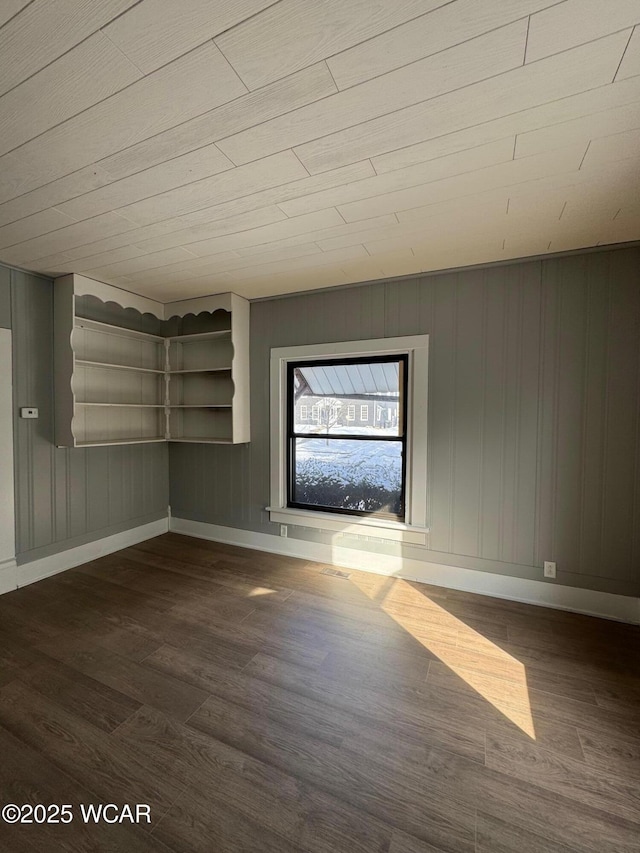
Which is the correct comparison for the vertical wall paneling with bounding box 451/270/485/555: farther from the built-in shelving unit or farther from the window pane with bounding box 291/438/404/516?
the built-in shelving unit

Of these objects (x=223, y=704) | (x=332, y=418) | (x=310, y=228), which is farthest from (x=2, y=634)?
(x=310, y=228)

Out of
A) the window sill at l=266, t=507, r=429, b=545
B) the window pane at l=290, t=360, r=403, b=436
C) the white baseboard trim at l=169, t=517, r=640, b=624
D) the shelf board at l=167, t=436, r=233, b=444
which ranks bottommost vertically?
the white baseboard trim at l=169, t=517, r=640, b=624

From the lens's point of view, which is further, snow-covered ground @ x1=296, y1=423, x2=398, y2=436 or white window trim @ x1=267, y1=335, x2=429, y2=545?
snow-covered ground @ x1=296, y1=423, x2=398, y2=436

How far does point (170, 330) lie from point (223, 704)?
360cm

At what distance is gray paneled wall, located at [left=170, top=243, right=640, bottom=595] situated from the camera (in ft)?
8.05

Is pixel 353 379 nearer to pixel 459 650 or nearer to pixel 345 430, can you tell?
pixel 345 430

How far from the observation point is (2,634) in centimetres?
230

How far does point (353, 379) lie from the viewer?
11.0ft

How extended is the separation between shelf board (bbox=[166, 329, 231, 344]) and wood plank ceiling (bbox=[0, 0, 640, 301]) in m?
1.18

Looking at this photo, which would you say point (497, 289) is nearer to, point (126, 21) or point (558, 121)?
point (558, 121)

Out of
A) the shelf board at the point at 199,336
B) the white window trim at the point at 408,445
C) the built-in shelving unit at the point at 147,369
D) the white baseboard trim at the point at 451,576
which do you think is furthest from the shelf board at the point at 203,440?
the shelf board at the point at 199,336

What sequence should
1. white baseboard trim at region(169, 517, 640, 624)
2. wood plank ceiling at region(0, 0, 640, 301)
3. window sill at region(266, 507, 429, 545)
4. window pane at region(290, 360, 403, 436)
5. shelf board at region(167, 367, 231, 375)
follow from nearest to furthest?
1. wood plank ceiling at region(0, 0, 640, 301)
2. white baseboard trim at region(169, 517, 640, 624)
3. window sill at region(266, 507, 429, 545)
4. window pane at region(290, 360, 403, 436)
5. shelf board at region(167, 367, 231, 375)

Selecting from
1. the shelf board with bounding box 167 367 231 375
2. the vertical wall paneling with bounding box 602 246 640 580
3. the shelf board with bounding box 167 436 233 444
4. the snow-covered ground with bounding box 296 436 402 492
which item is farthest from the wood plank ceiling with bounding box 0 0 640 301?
the shelf board with bounding box 167 436 233 444

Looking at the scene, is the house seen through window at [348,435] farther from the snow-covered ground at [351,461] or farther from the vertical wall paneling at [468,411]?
the vertical wall paneling at [468,411]
